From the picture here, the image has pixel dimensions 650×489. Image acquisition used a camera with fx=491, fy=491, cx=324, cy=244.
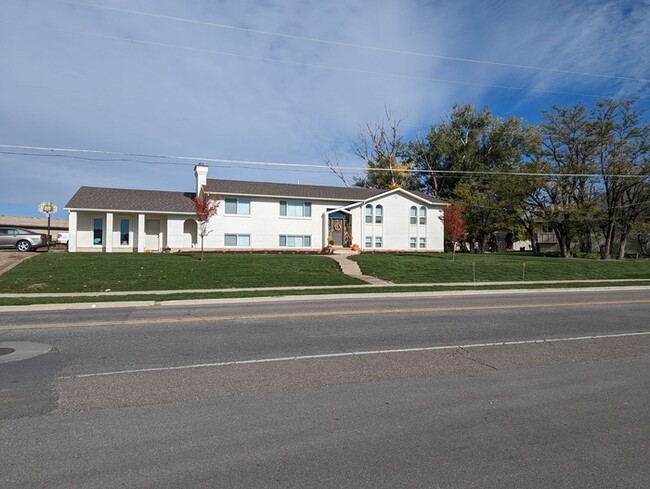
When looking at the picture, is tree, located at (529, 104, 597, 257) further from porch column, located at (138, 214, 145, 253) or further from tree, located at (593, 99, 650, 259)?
porch column, located at (138, 214, 145, 253)

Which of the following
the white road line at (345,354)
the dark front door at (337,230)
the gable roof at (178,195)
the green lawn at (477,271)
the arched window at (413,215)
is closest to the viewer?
the white road line at (345,354)

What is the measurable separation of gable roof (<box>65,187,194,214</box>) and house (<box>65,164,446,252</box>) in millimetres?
64

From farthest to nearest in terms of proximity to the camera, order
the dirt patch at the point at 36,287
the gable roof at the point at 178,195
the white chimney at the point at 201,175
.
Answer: the white chimney at the point at 201,175 < the gable roof at the point at 178,195 < the dirt patch at the point at 36,287

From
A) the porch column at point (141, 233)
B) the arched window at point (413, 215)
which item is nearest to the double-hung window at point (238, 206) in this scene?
the porch column at point (141, 233)

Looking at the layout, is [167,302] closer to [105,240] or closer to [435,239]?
[105,240]

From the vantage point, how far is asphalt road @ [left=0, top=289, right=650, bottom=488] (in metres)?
3.88

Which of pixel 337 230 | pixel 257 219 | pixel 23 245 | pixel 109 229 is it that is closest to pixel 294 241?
pixel 257 219

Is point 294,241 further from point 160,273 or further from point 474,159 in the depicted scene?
point 474,159

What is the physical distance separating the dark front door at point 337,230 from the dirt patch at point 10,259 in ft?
68.5

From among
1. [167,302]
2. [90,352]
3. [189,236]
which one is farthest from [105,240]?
[90,352]

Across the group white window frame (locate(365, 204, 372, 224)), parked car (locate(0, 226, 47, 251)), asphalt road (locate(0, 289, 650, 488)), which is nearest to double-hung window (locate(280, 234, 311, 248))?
white window frame (locate(365, 204, 372, 224))

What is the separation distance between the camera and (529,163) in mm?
46250

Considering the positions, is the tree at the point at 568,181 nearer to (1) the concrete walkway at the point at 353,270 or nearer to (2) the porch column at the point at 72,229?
(1) the concrete walkway at the point at 353,270

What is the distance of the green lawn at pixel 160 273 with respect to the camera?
1925cm
